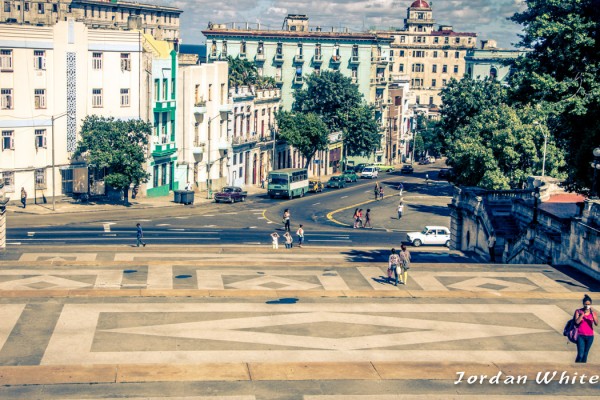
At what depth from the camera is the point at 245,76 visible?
387ft

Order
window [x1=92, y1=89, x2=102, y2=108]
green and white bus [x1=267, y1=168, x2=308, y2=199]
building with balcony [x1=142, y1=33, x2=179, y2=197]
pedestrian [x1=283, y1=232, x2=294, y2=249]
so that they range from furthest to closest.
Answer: green and white bus [x1=267, y1=168, x2=308, y2=199] → building with balcony [x1=142, y1=33, x2=179, y2=197] → window [x1=92, y1=89, x2=102, y2=108] → pedestrian [x1=283, y1=232, x2=294, y2=249]

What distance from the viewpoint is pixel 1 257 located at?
40.3 m

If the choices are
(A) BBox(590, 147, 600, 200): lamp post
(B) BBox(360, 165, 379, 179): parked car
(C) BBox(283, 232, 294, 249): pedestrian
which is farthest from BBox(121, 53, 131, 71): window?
(A) BBox(590, 147, 600, 200): lamp post

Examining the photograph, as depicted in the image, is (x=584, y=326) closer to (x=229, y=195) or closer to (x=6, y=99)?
(x=6, y=99)

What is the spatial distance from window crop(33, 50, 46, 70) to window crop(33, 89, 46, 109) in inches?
77.1

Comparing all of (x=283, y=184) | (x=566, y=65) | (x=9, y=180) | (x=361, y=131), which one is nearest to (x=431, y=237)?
(x=566, y=65)

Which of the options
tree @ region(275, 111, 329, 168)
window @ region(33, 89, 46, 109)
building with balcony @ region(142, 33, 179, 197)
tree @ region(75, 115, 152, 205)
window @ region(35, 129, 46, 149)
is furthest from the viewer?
tree @ region(275, 111, 329, 168)

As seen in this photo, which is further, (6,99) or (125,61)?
(125,61)

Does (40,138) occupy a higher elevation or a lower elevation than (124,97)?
lower

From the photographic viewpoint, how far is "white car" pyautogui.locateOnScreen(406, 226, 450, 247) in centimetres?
6356

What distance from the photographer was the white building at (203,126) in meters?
90.6

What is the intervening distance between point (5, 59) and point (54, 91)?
523cm

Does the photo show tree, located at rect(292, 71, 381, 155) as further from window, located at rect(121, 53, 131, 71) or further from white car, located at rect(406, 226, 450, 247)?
white car, located at rect(406, 226, 450, 247)

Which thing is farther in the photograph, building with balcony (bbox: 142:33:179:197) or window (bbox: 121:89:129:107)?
building with balcony (bbox: 142:33:179:197)
